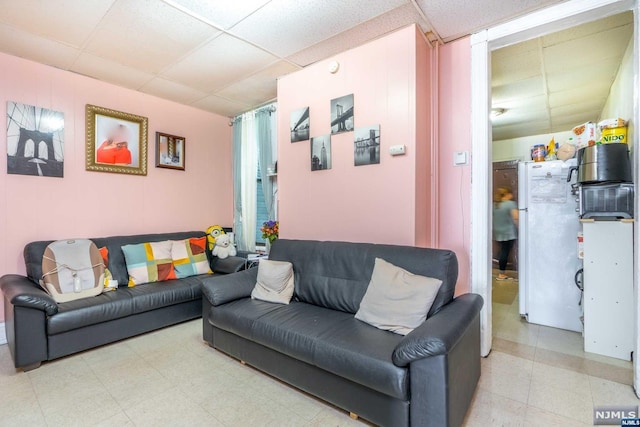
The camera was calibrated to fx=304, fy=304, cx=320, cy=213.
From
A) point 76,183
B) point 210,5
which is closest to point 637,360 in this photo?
point 210,5

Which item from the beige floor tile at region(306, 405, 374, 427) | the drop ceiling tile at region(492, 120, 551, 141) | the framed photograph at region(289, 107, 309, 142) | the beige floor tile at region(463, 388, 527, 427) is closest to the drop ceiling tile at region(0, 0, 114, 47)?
the framed photograph at region(289, 107, 309, 142)

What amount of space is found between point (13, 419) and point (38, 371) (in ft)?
2.04

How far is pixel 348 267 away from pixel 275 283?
2.06 ft

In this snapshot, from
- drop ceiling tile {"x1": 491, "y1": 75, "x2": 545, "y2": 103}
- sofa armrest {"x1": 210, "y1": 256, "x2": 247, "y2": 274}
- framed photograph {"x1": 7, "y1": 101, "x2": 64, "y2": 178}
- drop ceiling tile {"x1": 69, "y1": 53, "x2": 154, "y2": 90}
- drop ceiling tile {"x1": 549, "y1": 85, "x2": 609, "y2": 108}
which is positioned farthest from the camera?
drop ceiling tile {"x1": 549, "y1": 85, "x2": 609, "y2": 108}

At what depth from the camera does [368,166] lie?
2.62 meters

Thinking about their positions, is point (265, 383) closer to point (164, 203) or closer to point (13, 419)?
point (13, 419)

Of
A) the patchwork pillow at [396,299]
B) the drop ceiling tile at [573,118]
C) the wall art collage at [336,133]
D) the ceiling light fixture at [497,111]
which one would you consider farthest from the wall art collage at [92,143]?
the drop ceiling tile at [573,118]

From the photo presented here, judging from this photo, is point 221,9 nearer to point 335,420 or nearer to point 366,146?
point 366,146

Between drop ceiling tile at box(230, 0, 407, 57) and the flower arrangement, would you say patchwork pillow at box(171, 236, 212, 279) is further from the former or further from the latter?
drop ceiling tile at box(230, 0, 407, 57)

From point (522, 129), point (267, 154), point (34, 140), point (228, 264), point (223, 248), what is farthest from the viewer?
point (522, 129)

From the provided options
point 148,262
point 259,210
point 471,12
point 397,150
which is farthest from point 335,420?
point 259,210

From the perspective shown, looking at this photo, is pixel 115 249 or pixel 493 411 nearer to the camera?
pixel 493 411

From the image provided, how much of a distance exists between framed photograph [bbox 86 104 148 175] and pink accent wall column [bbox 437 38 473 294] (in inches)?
131

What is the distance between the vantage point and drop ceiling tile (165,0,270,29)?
2.10 meters
